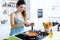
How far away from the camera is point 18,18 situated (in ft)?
5.44

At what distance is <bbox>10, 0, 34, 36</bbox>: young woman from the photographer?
1.64 metres

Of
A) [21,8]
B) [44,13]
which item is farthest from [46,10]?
[21,8]

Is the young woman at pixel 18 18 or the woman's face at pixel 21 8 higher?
the woman's face at pixel 21 8

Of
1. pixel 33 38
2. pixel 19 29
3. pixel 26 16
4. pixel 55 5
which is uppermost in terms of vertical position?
pixel 55 5

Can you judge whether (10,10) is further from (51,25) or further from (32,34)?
(51,25)

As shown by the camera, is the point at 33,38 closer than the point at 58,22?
Yes

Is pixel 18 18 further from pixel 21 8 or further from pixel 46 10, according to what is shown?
pixel 46 10

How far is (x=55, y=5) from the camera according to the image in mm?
1815

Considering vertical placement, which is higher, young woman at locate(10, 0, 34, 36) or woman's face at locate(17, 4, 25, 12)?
woman's face at locate(17, 4, 25, 12)

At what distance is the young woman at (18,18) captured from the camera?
164 cm

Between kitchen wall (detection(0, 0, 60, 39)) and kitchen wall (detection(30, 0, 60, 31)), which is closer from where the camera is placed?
kitchen wall (detection(0, 0, 60, 39))

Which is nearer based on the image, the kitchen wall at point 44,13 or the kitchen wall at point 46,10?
the kitchen wall at point 44,13

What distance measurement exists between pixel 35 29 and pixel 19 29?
19 centimetres

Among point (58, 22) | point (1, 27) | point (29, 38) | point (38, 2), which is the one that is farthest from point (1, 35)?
point (58, 22)
